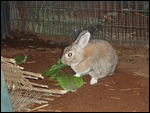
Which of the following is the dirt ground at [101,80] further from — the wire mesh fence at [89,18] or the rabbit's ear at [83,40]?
the rabbit's ear at [83,40]

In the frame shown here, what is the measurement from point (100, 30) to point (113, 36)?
23 cm

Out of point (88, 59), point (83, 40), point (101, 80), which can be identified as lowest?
point (101, 80)

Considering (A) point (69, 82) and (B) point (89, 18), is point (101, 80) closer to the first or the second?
(A) point (69, 82)

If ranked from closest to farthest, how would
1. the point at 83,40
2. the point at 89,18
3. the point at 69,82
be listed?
the point at 69,82 < the point at 83,40 < the point at 89,18

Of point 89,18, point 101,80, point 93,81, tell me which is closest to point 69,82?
point 93,81

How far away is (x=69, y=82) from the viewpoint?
12.8 ft

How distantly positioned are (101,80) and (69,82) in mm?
515

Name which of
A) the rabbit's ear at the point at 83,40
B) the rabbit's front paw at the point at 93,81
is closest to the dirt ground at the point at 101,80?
the rabbit's front paw at the point at 93,81

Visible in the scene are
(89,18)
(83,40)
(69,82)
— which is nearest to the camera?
(69,82)

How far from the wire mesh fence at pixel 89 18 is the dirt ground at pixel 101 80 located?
23 centimetres

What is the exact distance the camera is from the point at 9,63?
3.61 m

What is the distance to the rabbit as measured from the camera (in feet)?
13.8

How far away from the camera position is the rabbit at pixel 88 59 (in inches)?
166

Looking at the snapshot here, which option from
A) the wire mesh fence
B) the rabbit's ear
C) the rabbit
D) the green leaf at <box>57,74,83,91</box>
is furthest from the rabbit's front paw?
the wire mesh fence
